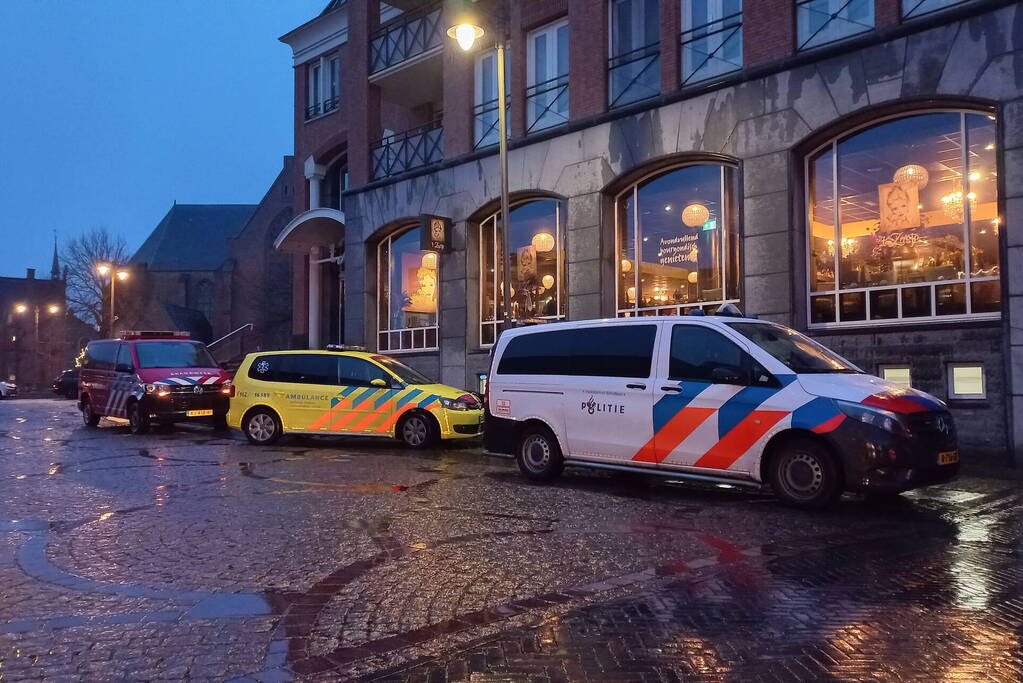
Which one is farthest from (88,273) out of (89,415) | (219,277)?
(89,415)

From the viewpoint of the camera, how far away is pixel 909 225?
13.4m

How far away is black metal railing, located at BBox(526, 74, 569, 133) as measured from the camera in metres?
18.7

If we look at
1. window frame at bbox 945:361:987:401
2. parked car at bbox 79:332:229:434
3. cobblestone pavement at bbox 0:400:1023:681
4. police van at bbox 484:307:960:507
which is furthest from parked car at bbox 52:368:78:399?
window frame at bbox 945:361:987:401

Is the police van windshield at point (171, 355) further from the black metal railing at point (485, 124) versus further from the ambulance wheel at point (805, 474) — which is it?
the ambulance wheel at point (805, 474)

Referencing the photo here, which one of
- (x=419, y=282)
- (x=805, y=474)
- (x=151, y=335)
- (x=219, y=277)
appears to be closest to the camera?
(x=805, y=474)

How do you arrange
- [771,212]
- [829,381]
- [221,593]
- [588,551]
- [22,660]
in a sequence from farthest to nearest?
[771,212]
[829,381]
[588,551]
[221,593]
[22,660]

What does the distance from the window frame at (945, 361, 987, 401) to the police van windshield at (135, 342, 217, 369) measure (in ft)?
46.2

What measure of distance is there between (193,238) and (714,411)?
60.8 m

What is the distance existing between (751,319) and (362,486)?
4.62 meters

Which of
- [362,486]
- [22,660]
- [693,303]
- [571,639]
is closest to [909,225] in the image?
[693,303]

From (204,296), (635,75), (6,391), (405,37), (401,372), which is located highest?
(405,37)

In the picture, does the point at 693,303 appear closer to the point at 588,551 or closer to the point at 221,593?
the point at 588,551

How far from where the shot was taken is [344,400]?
1386 centimetres

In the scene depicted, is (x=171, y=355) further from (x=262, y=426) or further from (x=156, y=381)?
(x=262, y=426)
